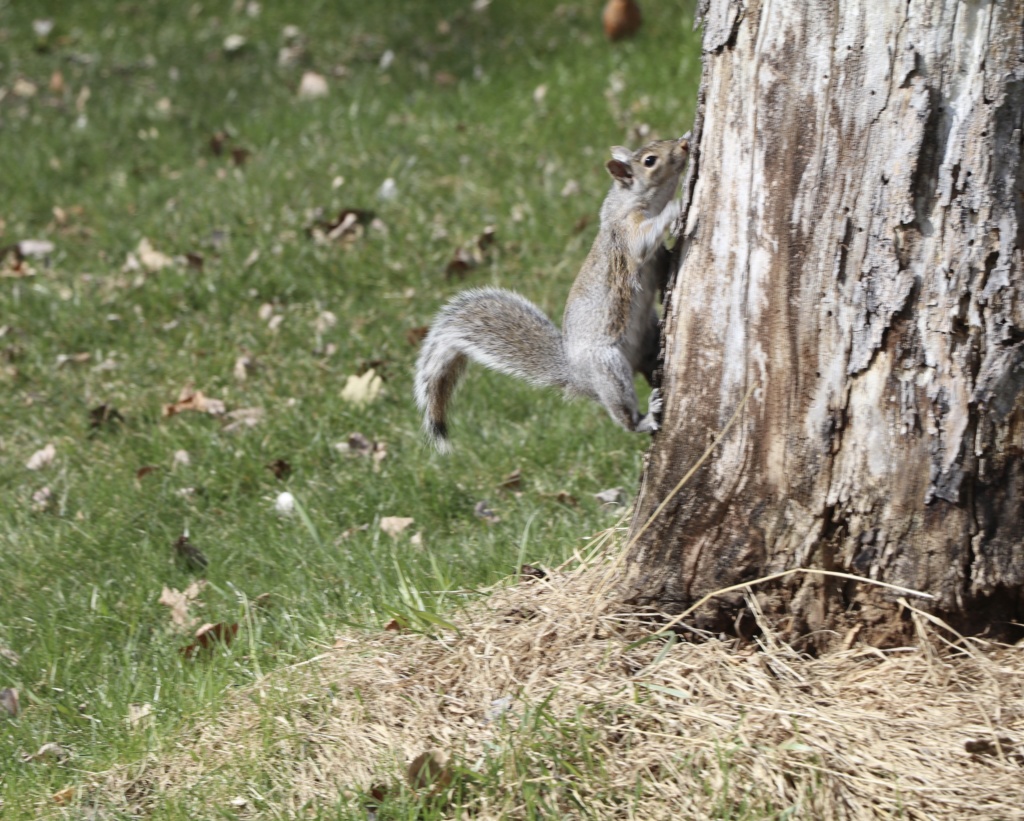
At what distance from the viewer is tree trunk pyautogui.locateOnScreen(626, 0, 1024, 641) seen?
81.6 inches

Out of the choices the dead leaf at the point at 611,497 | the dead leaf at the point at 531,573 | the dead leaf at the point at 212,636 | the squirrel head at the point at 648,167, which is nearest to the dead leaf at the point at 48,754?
the dead leaf at the point at 212,636

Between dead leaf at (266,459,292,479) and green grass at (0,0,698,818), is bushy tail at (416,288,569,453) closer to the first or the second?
green grass at (0,0,698,818)

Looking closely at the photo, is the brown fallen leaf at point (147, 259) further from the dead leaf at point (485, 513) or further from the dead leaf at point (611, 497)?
the dead leaf at point (611, 497)

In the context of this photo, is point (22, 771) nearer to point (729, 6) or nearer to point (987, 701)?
point (987, 701)

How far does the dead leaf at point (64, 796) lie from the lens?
7.99 feet

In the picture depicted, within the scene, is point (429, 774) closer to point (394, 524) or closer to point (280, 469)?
point (394, 524)

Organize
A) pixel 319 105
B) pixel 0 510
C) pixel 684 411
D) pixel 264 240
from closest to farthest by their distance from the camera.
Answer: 1. pixel 684 411
2. pixel 0 510
3. pixel 264 240
4. pixel 319 105

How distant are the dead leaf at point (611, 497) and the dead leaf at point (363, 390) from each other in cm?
108

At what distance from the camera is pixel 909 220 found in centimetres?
211

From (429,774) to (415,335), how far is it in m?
2.57

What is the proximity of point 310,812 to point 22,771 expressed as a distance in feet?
2.43

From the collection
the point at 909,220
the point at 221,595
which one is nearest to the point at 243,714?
the point at 221,595

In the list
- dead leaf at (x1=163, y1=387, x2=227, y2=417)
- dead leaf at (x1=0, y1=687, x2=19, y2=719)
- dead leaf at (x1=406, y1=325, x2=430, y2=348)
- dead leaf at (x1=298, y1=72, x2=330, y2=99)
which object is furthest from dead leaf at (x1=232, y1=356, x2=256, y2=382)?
dead leaf at (x1=298, y1=72, x2=330, y2=99)

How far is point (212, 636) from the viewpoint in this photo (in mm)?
2977
